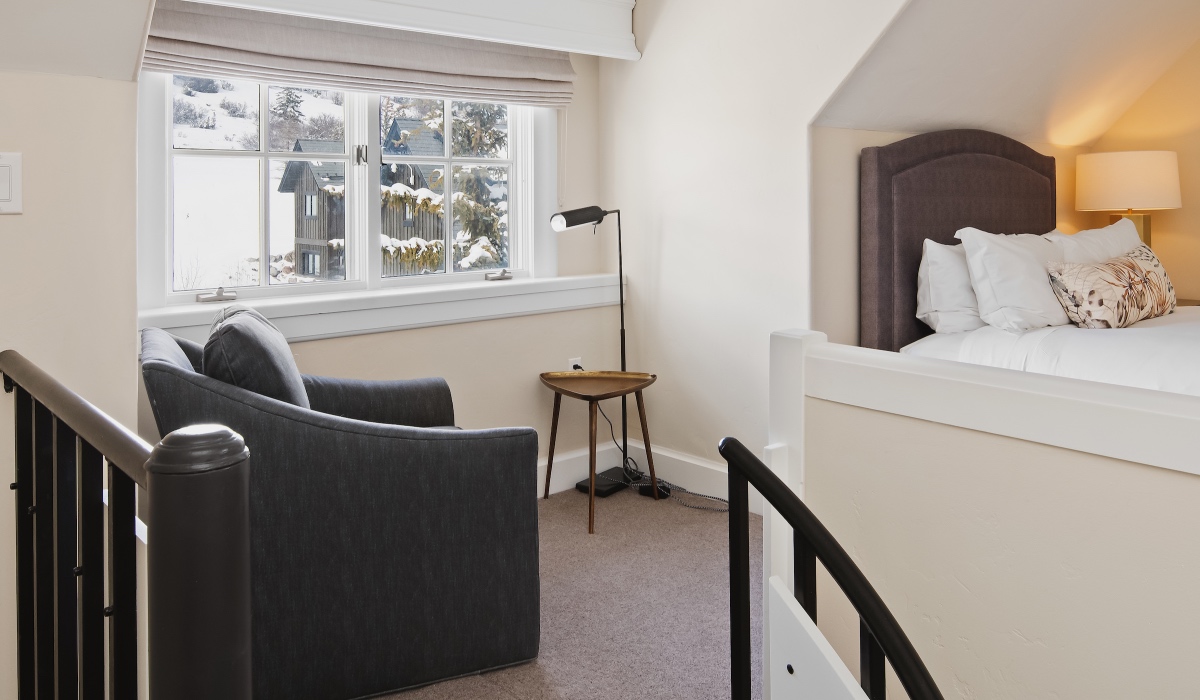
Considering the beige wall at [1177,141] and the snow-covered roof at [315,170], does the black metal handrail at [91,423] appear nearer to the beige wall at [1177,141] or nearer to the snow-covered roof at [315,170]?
the snow-covered roof at [315,170]

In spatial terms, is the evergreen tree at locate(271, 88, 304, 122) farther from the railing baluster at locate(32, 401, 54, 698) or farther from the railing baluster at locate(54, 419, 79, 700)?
the railing baluster at locate(54, 419, 79, 700)

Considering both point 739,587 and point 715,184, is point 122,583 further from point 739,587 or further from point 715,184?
point 715,184

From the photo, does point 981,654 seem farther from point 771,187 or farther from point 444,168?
point 444,168

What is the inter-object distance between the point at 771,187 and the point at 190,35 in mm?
1953

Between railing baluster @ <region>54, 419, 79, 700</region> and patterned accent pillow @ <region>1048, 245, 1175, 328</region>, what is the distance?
9.57ft

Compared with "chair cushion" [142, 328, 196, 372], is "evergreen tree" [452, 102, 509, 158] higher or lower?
higher

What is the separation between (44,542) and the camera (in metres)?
1.35

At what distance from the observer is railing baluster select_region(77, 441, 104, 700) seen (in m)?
1.09

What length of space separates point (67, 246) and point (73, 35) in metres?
0.36

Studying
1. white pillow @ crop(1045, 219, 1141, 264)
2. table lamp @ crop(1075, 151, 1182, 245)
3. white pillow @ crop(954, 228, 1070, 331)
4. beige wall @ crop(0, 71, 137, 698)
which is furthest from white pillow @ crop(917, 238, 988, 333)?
beige wall @ crop(0, 71, 137, 698)

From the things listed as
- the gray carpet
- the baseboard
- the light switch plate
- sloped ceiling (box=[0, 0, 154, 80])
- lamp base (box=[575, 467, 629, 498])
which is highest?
sloped ceiling (box=[0, 0, 154, 80])

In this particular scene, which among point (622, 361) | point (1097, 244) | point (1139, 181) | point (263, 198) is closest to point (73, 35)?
point (263, 198)

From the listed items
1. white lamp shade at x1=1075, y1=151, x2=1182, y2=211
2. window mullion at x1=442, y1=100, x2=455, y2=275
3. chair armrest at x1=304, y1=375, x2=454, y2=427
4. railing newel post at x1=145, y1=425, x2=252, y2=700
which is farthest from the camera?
white lamp shade at x1=1075, y1=151, x2=1182, y2=211

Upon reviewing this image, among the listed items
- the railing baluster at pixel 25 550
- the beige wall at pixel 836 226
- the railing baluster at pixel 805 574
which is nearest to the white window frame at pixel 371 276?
the beige wall at pixel 836 226
